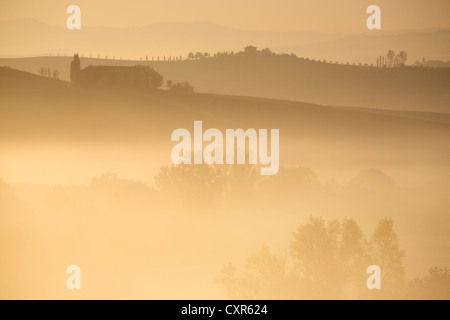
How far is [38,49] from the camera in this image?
8.38 meters

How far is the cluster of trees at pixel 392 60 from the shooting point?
839 centimetres

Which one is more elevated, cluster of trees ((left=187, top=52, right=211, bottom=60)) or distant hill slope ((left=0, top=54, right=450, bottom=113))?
cluster of trees ((left=187, top=52, right=211, bottom=60))

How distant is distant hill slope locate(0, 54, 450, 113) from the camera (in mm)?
8398

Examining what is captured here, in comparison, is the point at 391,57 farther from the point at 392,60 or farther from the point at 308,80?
the point at 308,80

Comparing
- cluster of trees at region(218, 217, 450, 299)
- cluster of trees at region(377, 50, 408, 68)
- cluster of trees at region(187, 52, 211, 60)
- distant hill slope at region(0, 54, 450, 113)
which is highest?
cluster of trees at region(187, 52, 211, 60)

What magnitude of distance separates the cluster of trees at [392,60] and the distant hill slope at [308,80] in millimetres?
66

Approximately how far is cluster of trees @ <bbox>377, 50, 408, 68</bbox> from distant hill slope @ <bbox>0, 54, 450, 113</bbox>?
0.22ft

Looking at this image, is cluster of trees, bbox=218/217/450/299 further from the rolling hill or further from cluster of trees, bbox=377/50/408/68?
cluster of trees, bbox=377/50/408/68

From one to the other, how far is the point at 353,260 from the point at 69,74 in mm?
4104

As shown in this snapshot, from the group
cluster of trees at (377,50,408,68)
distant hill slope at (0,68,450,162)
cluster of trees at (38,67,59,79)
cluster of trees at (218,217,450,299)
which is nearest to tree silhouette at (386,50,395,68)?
cluster of trees at (377,50,408,68)

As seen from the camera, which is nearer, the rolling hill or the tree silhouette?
the rolling hill
